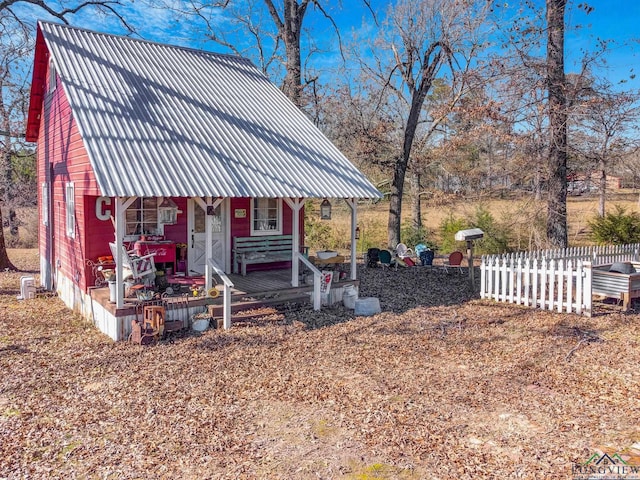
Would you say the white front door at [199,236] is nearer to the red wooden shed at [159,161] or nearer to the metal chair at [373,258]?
the red wooden shed at [159,161]

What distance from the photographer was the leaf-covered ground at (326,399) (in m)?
4.88

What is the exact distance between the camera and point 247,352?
8227 millimetres

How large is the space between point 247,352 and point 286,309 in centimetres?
261

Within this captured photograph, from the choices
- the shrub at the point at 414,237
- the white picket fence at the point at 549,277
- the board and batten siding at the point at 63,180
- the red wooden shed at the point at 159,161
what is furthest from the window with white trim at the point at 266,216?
the shrub at the point at 414,237

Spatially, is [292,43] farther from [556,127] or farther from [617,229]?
[617,229]

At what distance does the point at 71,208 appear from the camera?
37.4 feet

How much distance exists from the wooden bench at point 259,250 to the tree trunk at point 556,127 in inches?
321

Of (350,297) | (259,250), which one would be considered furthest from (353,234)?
(259,250)

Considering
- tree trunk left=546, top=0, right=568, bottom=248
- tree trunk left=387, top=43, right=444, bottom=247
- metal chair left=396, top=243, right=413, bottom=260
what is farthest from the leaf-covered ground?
tree trunk left=387, top=43, right=444, bottom=247

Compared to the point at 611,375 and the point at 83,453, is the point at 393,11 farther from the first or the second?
the point at 83,453

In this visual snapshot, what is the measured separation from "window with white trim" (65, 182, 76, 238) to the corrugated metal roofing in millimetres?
2174

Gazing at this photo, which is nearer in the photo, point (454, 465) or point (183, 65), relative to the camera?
point (454, 465)

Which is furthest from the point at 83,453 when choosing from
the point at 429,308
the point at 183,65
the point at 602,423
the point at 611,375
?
the point at 183,65

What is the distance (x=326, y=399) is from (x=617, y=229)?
1710 centimetres
